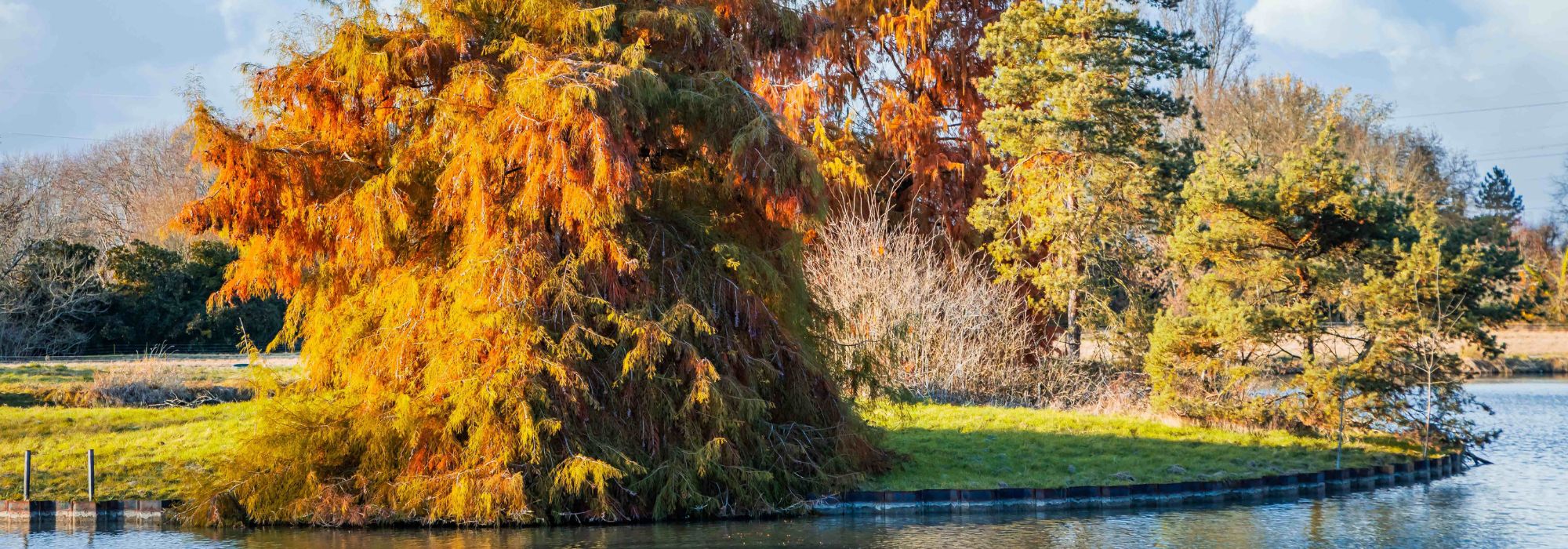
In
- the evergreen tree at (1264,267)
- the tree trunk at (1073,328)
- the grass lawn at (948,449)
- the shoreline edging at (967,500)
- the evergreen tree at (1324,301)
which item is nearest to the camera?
the shoreline edging at (967,500)

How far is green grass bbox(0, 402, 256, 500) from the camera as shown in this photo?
12328mm

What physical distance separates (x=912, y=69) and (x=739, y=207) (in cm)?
1188

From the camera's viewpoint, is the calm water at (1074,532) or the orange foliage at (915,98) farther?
the orange foliage at (915,98)

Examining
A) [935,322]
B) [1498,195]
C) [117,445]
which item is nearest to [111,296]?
[117,445]

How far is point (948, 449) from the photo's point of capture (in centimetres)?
1396

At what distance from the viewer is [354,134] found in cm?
1200

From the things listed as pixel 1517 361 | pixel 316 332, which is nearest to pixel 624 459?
pixel 316 332

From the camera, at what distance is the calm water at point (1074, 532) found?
387 inches

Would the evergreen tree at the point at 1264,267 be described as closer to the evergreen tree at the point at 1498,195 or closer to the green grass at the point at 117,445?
the green grass at the point at 117,445

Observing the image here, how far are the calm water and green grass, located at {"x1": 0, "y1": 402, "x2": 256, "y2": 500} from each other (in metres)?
1.54

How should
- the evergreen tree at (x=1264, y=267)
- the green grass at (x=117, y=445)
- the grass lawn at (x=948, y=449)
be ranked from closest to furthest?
1. the green grass at (x=117, y=445)
2. the grass lawn at (x=948, y=449)
3. the evergreen tree at (x=1264, y=267)

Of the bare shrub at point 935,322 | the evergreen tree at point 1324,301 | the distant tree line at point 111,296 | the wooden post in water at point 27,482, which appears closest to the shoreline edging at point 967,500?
the wooden post in water at point 27,482

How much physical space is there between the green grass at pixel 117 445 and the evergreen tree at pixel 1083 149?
12.9 metres

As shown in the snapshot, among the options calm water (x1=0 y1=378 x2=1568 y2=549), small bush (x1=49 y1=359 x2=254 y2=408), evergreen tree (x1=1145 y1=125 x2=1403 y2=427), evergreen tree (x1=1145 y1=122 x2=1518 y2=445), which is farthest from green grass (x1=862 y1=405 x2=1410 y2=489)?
small bush (x1=49 y1=359 x2=254 y2=408)
